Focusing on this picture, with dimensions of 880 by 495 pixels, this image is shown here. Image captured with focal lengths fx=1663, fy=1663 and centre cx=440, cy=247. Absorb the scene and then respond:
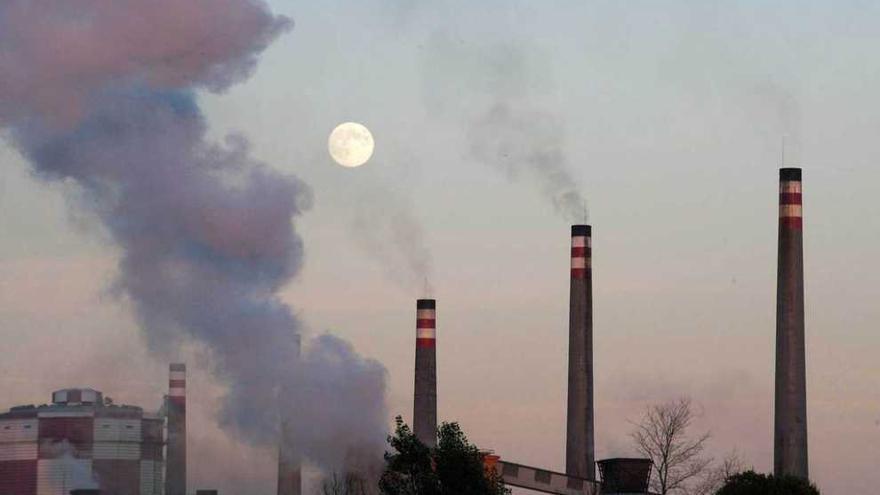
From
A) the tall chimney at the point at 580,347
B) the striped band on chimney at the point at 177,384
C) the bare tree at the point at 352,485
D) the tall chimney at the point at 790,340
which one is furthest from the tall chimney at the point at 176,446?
the tall chimney at the point at 790,340

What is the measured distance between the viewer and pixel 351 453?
7988 cm

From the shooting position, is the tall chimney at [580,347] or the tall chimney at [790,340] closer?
the tall chimney at [790,340]

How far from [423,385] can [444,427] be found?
3273 centimetres

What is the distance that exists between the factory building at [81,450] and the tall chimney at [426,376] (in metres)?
35.1

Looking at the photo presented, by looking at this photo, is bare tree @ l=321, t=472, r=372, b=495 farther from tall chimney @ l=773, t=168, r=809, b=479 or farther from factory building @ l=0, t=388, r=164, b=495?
factory building @ l=0, t=388, r=164, b=495

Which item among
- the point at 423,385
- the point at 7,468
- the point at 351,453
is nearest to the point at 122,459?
the point at 7,468

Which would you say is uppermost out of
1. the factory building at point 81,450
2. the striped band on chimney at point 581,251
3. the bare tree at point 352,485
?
the striped band on chimney at point 581,251

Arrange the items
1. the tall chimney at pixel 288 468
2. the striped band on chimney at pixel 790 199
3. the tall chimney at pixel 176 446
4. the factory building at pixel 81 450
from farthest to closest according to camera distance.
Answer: the tall chimney at pixel 176 446 < the factory building at pixel 81 450 < the tall chimney at pixel 288 468 < the striped band on chimney at pixel 790 199

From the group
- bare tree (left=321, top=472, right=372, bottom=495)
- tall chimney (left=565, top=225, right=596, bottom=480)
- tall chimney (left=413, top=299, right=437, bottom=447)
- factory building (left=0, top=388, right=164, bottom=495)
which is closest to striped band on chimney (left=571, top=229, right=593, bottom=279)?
tall chimney (left=565, top=225, right=596, bottom=480)

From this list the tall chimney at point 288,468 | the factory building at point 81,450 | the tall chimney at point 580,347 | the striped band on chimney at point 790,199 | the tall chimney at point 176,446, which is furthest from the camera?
the tall chimney at point 176,446

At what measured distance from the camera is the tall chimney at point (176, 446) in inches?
5207

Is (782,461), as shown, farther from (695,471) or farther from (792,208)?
(695,471)

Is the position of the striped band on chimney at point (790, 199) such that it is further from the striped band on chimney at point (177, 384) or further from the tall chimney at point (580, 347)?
the striped band on chimney at point (177, 384)

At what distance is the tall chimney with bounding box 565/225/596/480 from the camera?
86.9m
